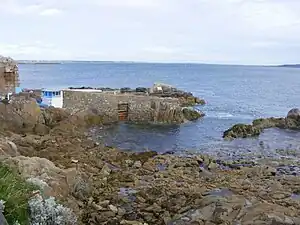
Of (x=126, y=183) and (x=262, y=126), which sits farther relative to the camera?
(x=262, y=126)

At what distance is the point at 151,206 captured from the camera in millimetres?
15391

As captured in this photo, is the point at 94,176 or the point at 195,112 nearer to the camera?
the point at 94,176

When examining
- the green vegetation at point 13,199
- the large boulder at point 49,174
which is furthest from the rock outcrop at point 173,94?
the green vegetation at point 13,199

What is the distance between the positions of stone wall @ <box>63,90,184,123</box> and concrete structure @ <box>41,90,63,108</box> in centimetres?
50

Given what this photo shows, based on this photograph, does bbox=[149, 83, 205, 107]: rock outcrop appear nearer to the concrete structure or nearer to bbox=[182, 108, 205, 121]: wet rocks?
bbox=[182, 108, 205, 121]: wet rocks

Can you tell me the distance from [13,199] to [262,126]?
3052 cm

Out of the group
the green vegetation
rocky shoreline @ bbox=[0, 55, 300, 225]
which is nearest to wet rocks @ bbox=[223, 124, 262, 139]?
rocky shoreline @ bbox=[0, 55, 300, 225]

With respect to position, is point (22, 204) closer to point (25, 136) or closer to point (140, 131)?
point (25, 136)

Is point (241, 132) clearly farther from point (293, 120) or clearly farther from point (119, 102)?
point (119, 102)

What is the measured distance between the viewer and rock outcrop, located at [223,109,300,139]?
32737 mm

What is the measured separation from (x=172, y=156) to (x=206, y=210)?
11.4 m

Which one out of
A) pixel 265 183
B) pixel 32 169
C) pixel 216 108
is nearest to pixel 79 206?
pixel 32 169

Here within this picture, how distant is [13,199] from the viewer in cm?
835

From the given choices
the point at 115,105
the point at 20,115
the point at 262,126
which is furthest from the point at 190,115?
the point at 20,115
